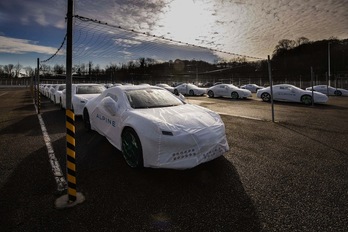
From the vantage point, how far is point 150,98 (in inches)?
202

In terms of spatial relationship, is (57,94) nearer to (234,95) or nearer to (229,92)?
(229,92)

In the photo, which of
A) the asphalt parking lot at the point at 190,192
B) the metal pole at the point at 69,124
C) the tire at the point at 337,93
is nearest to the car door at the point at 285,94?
the tire at the point at 337,93

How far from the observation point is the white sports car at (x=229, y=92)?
771 inches

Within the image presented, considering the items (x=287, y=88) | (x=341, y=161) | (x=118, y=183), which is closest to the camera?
(x=118, y=183)

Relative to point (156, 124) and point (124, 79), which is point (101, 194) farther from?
point (124, 79)

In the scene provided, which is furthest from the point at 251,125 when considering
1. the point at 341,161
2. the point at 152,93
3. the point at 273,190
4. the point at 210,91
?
the point at 210,91

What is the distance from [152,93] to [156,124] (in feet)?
5.84

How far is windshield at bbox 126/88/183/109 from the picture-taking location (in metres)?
4.85

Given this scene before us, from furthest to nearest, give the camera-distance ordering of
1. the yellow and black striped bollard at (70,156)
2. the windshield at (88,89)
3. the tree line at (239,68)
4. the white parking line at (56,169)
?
the tree line at (239,68)
the windshield at (88,89)
the white parking line at (56,169)
the yellow and black striped bollard at (70,156)

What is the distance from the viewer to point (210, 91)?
21828 mm

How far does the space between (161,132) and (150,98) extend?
5.48 ft

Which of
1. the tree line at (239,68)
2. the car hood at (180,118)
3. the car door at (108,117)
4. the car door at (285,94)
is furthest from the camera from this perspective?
the tree line at (239,68)

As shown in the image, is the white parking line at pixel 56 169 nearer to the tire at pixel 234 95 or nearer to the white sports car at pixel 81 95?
the white sports car at pixel 81 95

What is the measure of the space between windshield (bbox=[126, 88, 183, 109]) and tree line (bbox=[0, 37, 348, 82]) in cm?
4924
